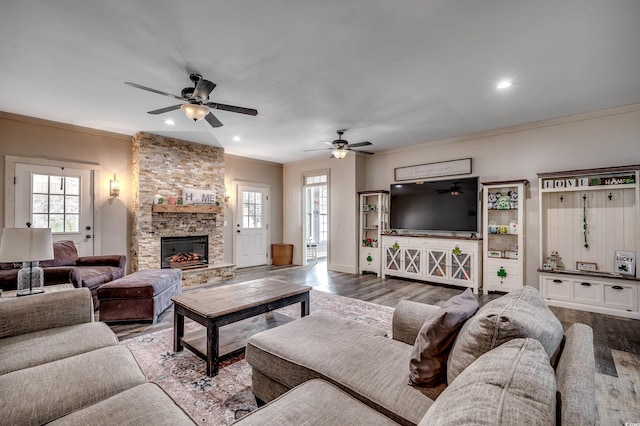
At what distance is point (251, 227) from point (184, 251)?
1.90 m

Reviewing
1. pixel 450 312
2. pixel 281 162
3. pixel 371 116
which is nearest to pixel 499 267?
pixel 371 116

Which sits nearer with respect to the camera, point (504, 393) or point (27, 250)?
point (504, 393)

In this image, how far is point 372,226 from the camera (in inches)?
263

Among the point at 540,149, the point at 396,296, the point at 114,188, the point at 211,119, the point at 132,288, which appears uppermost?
the point at 211,119

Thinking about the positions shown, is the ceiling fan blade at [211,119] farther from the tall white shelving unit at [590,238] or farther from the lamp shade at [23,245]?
the tall white shelving unit at [590,238]

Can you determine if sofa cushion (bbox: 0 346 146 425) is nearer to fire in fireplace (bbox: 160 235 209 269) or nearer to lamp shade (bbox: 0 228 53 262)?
lamp shade (bbox: 0 228 53 262)

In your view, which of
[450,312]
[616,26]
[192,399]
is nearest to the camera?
[450,312]

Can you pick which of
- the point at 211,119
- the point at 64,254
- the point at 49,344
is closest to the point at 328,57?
the point at 211,119

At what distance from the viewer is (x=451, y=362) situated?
49.9 inches

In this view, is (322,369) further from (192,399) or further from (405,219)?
A: (405,219)

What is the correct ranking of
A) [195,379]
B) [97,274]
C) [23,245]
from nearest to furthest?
[195,379] → [23,245] → [97,274]

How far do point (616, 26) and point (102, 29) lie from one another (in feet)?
13.6

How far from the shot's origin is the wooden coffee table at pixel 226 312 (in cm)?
233

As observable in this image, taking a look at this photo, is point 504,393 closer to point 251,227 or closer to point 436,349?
point 436,349
